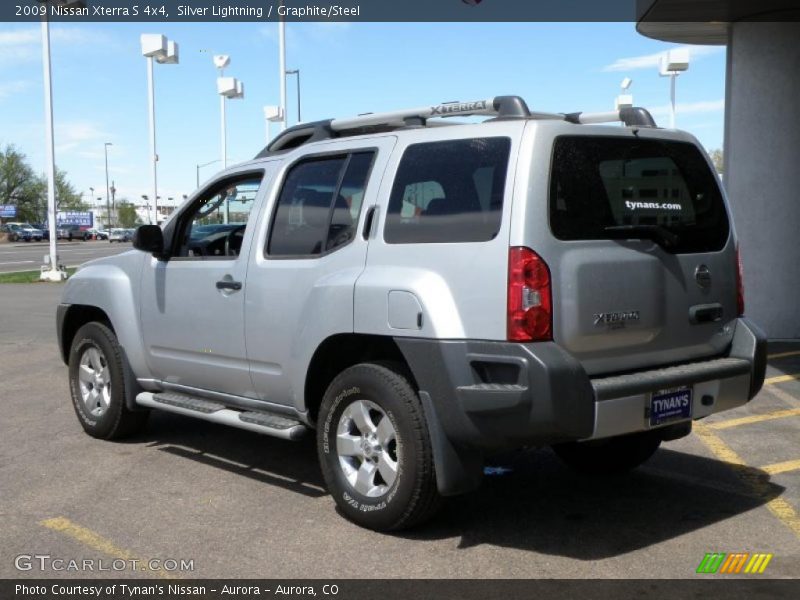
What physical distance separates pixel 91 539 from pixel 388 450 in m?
1.54

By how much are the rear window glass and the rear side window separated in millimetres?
282

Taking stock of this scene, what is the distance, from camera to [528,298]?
407cm

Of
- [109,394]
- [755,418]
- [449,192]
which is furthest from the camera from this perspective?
[755,418]

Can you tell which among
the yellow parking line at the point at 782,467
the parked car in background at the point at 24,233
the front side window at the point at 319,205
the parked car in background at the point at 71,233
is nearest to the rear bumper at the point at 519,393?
the front side window at the point at 319,205

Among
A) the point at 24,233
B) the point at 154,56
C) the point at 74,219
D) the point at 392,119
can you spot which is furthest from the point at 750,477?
the point at 74,219

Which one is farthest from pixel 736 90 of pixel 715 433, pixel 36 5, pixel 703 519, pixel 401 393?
pixel 36 5

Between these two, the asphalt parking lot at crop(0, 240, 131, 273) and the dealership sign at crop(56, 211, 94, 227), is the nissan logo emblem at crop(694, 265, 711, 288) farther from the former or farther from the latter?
the dealership sign at crop(56, 211, 94, 227)

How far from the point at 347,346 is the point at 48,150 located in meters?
22.0

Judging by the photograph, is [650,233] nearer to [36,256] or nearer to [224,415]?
[224,415]

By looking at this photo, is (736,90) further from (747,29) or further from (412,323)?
(412,323)

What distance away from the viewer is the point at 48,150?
24.5 m

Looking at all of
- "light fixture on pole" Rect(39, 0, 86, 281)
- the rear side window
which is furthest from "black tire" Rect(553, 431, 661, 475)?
"light fixture on pole" Rect(39, 0, 86, 281)

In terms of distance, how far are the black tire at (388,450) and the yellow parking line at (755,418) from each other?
136 inches

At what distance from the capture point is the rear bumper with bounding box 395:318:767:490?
157 inches
